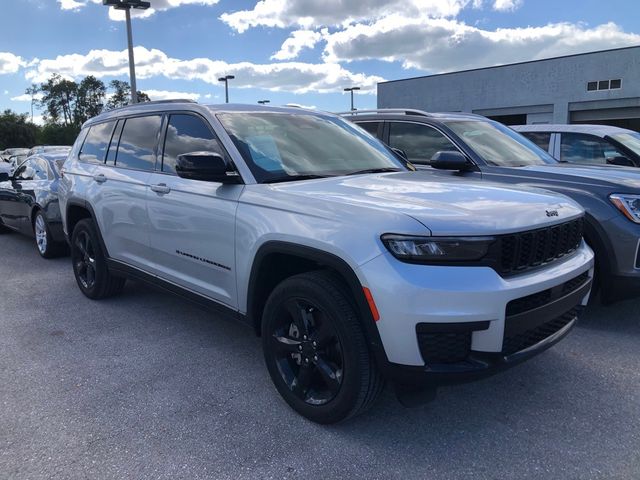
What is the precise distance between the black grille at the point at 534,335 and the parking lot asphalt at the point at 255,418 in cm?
53

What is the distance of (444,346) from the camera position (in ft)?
8.16

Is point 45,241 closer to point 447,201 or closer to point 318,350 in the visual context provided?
point 318,350

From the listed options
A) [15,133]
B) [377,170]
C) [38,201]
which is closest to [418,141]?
[377,170]

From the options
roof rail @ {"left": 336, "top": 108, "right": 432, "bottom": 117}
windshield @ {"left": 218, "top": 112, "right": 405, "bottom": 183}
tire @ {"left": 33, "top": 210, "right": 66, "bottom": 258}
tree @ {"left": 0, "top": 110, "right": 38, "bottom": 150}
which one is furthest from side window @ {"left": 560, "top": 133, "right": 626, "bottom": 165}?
tree @ {"left": 0, "top": 110, "right": 38, "bottom": 150}

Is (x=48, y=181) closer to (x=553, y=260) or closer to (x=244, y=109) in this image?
(x=244, y=109)

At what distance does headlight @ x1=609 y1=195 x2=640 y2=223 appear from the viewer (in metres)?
4.23

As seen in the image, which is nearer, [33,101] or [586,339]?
[586,339]

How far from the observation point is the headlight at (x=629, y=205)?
4227 millimetres

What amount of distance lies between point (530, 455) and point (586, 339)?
6.14 ft

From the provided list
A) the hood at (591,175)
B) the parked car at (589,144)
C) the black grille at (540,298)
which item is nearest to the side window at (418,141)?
the hood at (591,175)

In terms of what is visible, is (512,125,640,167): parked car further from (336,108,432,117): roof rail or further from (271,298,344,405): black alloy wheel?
(271,298,344,405): black alloy wheel

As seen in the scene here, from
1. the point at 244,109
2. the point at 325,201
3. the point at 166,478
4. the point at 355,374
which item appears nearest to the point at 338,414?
the point at 355,374

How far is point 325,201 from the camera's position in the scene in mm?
2908

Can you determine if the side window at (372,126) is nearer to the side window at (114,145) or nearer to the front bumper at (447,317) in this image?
the side window at (114,145)
